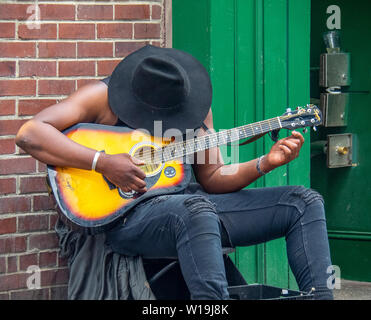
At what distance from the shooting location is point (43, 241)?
3.49 meters

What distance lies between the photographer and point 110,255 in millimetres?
2947

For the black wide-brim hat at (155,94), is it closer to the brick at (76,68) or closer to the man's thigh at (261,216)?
the man's thigh at (261,216)

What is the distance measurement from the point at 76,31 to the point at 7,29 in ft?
1.11

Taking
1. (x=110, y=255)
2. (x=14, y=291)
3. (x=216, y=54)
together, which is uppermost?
(x=216, y=54)

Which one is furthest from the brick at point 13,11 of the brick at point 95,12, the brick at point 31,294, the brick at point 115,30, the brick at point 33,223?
the brick at point 31,294

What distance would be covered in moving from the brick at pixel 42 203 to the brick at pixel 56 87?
0.52m

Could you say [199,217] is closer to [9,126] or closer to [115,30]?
[9,126]

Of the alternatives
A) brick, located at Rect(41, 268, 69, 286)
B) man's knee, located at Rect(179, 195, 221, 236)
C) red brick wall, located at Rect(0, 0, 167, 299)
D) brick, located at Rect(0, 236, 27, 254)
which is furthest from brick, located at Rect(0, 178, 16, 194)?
man's knee, located at Rect(179, 195, 221, 236)

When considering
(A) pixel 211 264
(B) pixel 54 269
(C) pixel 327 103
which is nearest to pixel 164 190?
(A) pixel 211 264

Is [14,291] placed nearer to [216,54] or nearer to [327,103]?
[216,54]

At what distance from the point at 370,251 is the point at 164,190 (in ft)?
6.19

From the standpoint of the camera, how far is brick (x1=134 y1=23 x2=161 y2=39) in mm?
3650

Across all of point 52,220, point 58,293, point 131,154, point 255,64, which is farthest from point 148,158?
point 255,64

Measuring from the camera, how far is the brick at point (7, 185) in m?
3.39
